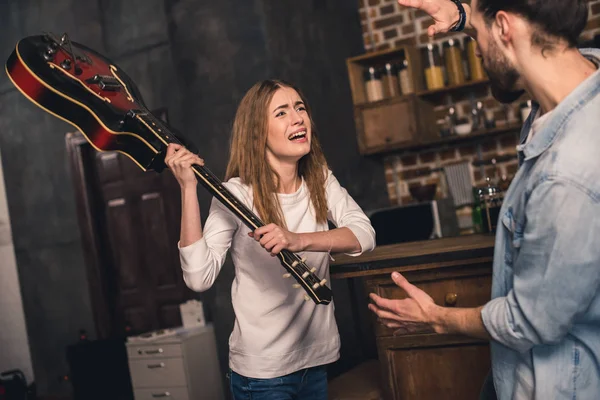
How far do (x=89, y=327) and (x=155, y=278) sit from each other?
0.83m

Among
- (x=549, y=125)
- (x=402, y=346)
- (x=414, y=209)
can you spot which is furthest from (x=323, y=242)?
(x=414, y=209)

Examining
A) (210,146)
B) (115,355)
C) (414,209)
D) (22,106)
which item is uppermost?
(22,106)

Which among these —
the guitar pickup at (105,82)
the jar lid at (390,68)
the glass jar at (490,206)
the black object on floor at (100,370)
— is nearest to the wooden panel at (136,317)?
the black object on floor at (100,370)

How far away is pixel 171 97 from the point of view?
5.26 meters

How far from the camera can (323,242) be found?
1.88m

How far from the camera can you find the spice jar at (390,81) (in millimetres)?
4961

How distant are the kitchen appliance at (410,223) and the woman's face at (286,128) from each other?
2136mm

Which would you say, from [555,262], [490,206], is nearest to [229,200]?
[555,262]

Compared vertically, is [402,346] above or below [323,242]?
below

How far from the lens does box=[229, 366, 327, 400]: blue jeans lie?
1.97 meters

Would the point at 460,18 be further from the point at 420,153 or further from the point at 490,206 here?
the point at 420,153

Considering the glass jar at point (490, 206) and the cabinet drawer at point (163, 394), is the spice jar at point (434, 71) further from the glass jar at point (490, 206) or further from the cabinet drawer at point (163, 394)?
the cabinet drawer at point (163, 394)

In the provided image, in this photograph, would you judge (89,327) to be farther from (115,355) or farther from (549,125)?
(549,125)

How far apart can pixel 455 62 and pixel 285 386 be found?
3.33m
